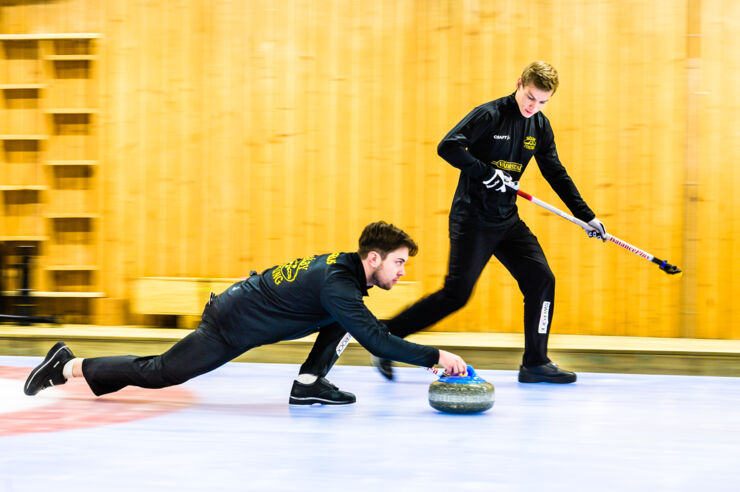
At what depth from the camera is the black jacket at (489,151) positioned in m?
3.41

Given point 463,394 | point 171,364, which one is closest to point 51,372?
point 171,364

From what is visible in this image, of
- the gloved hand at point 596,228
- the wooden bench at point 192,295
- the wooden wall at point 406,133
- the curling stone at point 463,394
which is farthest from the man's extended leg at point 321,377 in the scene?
the wooden wall at point 406,133

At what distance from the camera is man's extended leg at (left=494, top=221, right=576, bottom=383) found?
3.61 m

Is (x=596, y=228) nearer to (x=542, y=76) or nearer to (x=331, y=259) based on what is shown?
(x=542, y=76)

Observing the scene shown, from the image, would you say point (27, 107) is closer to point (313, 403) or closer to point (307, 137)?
point (307, 137)

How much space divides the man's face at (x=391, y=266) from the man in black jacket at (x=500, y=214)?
76 cm

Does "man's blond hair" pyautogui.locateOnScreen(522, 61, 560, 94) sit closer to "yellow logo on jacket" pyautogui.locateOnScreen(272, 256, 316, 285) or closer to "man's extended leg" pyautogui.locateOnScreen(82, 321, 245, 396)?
"yellow logo on jacket" pyautogui.locateOnScreen(272, 256, 316, 285)

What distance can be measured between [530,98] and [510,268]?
78 cm

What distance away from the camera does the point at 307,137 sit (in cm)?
517

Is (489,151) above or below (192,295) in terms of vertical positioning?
above

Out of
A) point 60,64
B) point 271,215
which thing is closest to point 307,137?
point 271,215

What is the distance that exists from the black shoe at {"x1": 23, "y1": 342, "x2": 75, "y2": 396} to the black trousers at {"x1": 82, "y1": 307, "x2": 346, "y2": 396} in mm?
114

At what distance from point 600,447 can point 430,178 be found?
2824mm

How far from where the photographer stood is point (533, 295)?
3.62m
